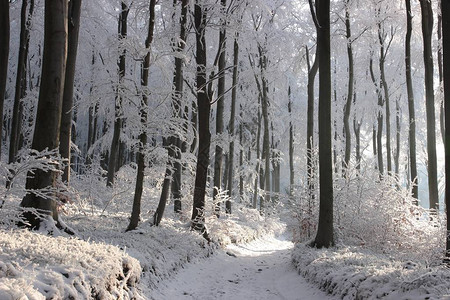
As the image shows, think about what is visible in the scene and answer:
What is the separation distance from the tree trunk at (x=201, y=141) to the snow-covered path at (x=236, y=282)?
4.22 feet

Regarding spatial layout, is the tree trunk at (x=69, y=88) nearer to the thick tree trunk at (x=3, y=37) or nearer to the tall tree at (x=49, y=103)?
the thick tree trunk at (x=3, y=37)

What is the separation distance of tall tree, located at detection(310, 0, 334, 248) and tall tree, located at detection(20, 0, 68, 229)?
5667mm

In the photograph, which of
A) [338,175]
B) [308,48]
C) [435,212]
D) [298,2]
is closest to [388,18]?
[308,48]

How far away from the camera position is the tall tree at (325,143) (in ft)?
28.7

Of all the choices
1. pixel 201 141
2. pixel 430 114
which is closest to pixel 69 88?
pixel 201 141

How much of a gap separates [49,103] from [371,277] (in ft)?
18.6

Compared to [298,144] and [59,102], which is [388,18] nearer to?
[298,144]

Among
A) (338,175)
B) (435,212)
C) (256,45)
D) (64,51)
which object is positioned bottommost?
(435,212)

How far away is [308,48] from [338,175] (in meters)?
10.6

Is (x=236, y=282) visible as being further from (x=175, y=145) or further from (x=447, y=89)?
(x=447, y=89)

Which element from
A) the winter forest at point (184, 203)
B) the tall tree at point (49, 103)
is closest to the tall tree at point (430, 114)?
the winter forest at point (184, 203)

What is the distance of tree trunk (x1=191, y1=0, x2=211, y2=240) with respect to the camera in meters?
→ 11.1

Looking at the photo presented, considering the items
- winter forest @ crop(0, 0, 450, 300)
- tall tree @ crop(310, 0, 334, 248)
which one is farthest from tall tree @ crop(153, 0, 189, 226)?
tall tree @ crop(310, 0, 334, 248)

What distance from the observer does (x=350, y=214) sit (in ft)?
32.3
